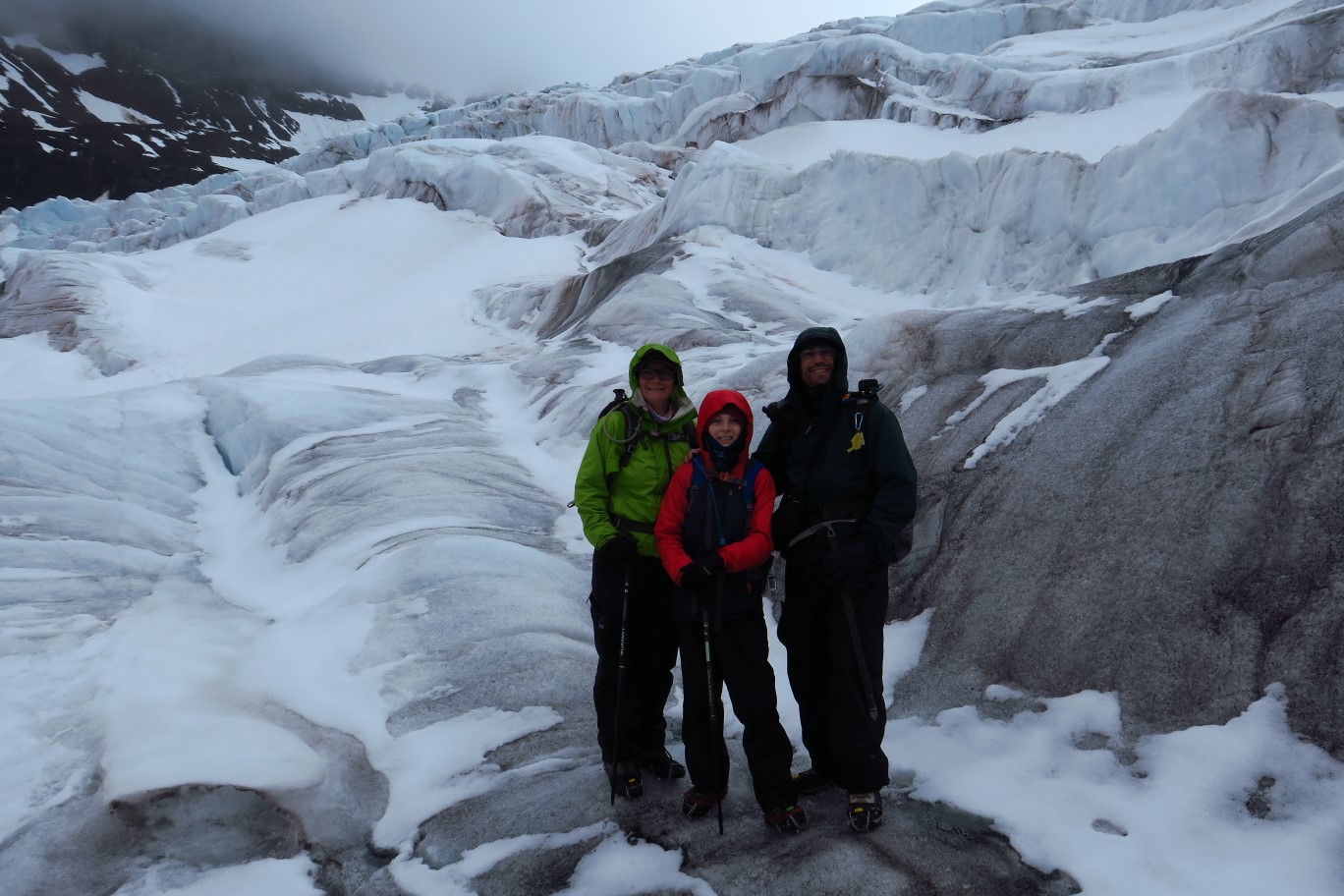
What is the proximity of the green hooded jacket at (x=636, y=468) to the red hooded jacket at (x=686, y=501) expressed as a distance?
0.18 m

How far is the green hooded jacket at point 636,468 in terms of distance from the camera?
4473 mm

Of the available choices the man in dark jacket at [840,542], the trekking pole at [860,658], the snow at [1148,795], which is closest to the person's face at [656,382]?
the man in dark jacket at [840,542]

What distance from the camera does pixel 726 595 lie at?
13.5ft

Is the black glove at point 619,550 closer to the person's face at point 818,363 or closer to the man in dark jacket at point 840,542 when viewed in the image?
the man in dark jacket at point 840,542

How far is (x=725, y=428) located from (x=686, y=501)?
0.46m

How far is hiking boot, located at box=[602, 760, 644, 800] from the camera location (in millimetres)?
4570

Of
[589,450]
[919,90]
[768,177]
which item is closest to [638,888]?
[589,450]

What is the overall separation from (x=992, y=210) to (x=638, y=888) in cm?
2134

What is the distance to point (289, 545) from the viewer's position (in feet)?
31.9

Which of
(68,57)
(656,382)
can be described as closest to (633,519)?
(656,382)

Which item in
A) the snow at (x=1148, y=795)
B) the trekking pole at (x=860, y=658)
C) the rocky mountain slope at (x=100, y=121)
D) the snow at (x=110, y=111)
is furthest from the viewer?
the snow at (x=110, y=111)

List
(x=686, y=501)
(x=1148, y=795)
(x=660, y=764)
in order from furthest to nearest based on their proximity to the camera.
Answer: (x=660, y=764) < (x=686, y=501) < (x=1148, y=795)

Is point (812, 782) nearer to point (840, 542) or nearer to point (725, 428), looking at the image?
point (840, 542)

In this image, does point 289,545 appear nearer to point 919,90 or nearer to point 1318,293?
point 1318,293
